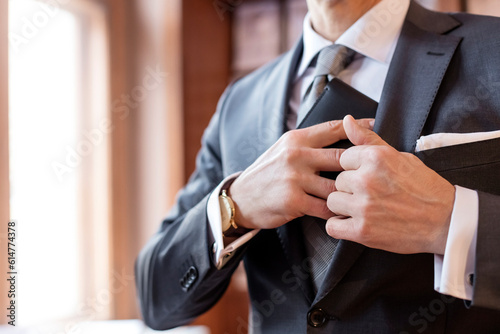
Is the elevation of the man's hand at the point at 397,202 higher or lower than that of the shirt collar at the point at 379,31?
lower

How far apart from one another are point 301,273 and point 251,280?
157mm

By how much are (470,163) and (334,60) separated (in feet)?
1.00

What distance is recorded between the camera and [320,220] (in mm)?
717

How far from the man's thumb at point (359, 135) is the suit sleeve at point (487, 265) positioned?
6.4 inches

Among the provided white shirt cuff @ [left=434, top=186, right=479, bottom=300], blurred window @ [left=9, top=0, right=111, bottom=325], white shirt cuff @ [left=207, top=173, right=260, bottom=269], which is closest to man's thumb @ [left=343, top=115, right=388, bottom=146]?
white shirt cuff @ [left=434, top=186, right=479, bottom=300]

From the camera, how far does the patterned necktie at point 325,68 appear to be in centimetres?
78

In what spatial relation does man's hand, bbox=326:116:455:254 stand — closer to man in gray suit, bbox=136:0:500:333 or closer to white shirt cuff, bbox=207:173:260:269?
man in gray suit, bbox=136:0:500:333

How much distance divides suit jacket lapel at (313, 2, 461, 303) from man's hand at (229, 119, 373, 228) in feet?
0.14

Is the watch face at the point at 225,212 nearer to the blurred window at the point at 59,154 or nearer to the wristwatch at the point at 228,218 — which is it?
the wristwatch at the point at 228,218

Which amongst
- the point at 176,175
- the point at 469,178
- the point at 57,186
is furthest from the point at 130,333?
the point at 469,178

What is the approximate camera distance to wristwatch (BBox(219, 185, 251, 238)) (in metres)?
0.75

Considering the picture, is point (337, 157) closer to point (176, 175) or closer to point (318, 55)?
point (318, 55)

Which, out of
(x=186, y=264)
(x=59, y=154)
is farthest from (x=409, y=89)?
(x=59, y=154)

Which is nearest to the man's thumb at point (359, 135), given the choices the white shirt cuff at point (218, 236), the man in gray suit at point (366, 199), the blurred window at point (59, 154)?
the man in gray suit at point (366, 199)
